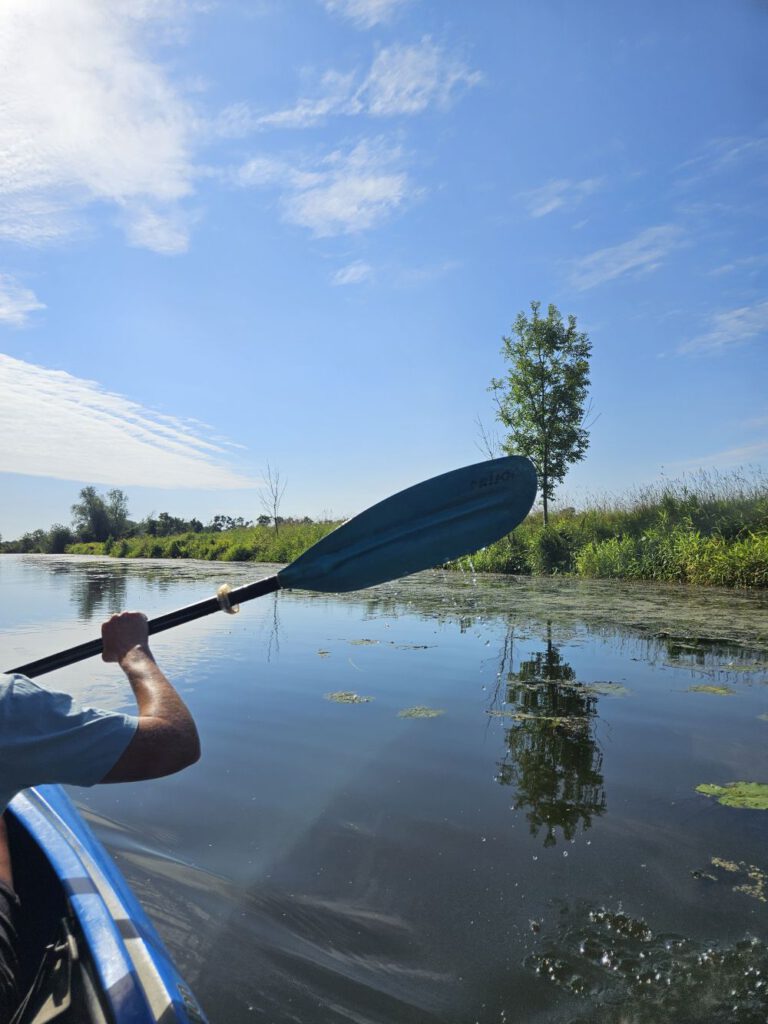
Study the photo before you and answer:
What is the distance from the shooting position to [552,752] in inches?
147

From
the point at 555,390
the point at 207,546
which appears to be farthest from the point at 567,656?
the point at 207,546

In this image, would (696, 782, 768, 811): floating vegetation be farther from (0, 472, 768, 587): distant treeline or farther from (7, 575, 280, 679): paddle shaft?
(0, 472, 768, 587): distant treeline

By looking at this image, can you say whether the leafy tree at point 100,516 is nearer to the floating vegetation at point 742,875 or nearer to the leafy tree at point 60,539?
the leafy tree at point 60,539

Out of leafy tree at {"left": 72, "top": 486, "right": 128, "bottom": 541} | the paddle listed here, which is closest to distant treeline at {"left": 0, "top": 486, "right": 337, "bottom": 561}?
leafy tree at {"left": 72, "top": 486, "right": 128, "bottom": 541}

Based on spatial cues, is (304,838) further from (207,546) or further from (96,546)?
(96,546)

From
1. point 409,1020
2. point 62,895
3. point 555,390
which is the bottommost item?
point 409,1020

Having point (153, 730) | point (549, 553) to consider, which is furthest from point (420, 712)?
point (549, 553)

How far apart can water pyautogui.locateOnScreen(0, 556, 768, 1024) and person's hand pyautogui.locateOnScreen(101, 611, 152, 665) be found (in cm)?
107

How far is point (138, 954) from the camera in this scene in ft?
4.33

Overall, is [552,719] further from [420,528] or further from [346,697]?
[420,528]

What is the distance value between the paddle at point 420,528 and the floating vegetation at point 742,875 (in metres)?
1.47

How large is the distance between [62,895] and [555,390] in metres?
17.2

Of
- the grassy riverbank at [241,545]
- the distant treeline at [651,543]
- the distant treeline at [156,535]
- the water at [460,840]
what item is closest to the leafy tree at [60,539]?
the distant treeline at [156,535]

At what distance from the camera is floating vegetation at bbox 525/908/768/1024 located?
5.82 feet
